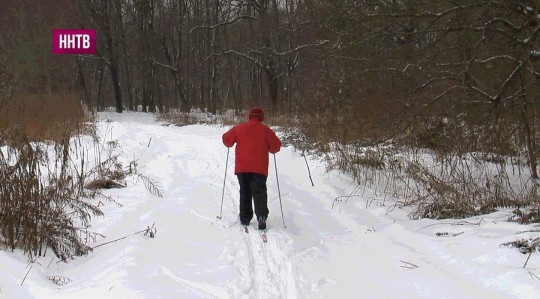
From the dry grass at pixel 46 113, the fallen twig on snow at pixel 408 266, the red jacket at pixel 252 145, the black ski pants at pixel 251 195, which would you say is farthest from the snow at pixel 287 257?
the dry grass at pixel 46 113

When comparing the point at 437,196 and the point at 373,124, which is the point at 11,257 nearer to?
the point at 437,196

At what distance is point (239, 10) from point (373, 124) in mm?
18671

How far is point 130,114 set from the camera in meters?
30.2

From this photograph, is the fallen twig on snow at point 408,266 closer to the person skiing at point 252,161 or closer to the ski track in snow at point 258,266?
the ski track in snow at point 258,266

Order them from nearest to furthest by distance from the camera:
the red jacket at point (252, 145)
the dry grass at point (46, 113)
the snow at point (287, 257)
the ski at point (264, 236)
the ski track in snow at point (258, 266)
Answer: the snow at point (287, 257) → the ski track in snow at point (258, 266) → the ski at point (264, 236) → the red jacket at point (252, 145) → the dry grass at point (46, 113)

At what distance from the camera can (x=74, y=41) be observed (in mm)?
30859

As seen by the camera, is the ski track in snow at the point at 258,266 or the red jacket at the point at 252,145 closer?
the ski track in snow at the point at 258,266

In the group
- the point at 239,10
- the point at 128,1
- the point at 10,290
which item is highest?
the point at 128,1

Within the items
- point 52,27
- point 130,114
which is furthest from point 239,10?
point 52,27

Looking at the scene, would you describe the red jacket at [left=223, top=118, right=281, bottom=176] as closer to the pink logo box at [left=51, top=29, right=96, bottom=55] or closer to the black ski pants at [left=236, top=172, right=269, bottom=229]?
the black ski pants at [left=236, top=172, right=269, bottom=229]

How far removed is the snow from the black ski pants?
0.67 ft

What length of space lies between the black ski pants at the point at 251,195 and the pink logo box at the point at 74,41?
2744 centimetres

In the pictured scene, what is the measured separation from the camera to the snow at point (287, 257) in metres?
3.60

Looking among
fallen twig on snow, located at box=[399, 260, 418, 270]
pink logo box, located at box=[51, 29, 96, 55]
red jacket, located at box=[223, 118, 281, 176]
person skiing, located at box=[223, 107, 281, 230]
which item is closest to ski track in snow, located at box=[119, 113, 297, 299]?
person skiing, located at box=[223, 107, 281, 230]
